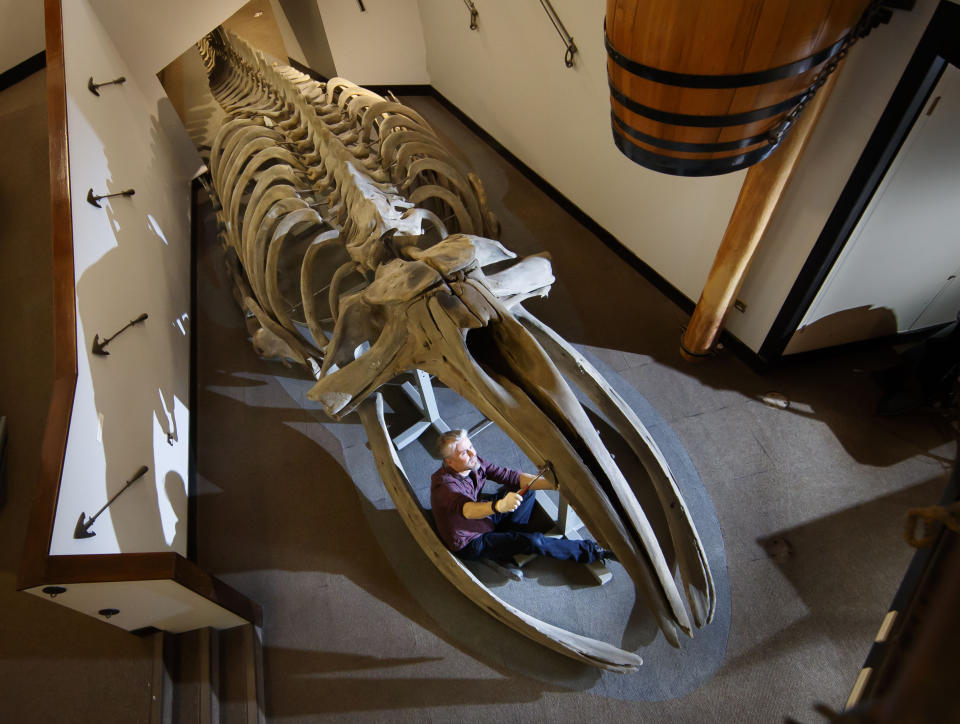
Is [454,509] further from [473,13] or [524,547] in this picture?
[473,13]

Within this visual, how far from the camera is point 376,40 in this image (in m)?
7.32

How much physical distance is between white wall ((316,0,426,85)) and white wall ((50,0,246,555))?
1.95 m

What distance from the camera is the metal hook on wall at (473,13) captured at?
578 cm

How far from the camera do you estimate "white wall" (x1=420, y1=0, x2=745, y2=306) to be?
420cm

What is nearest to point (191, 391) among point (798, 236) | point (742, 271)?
point (742, 271)

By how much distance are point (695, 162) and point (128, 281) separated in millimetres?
3323

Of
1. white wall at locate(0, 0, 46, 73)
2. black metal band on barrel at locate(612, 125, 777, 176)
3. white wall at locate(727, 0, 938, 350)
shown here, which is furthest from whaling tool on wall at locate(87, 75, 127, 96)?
white wall at locate(727, 0, 938, 350)

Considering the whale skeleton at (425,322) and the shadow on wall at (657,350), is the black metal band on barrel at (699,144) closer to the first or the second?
the whale skeleton at (425,322)

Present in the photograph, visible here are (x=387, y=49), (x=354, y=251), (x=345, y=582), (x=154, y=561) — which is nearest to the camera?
(x=154, y=561)

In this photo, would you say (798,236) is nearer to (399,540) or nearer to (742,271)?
(742,271)

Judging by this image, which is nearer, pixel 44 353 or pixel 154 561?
pixel 154 561

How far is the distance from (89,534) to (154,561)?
31 cm

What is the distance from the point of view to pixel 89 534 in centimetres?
242

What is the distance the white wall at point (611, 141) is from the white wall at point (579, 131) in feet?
0.03
